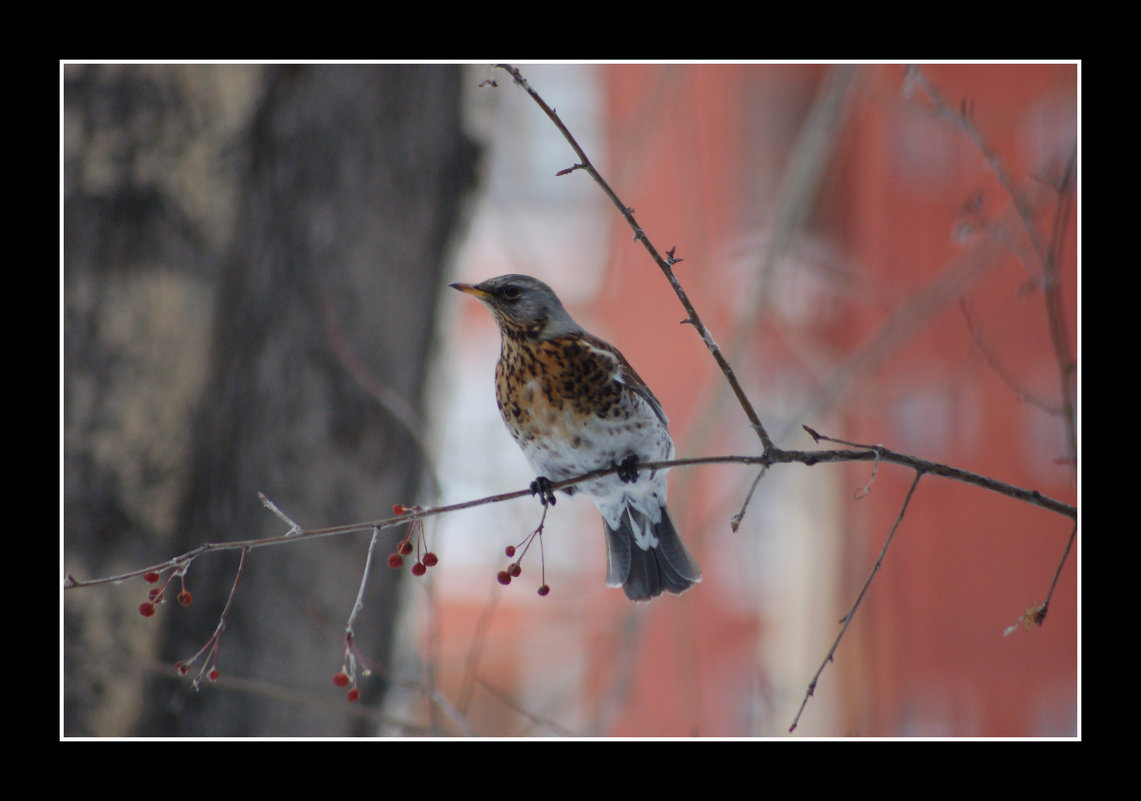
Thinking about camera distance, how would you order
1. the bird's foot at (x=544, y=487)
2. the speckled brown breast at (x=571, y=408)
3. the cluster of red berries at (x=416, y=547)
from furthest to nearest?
the speckled brown breast at (x=571, y=408) < the bird's foot at (x=544, y=487) < the cluster of red berries at (x=416, y=547)

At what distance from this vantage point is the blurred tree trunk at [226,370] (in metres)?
2.61

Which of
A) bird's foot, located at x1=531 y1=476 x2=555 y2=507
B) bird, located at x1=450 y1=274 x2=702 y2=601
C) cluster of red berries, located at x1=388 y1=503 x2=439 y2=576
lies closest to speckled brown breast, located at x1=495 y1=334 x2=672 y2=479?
bird, located at x1=450 y1=274 x2=702 y2=601

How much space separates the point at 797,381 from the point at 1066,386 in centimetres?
594

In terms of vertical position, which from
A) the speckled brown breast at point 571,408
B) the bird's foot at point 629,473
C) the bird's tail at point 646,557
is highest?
the speckled brown breast at point 571,408

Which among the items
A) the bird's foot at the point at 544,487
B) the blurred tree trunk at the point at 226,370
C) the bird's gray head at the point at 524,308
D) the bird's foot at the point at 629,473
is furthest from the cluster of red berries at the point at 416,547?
the blurred tree trunk at the point at 226,370

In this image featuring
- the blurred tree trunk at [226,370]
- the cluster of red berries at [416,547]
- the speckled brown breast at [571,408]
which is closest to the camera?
the cluster of red berries at [416,547]

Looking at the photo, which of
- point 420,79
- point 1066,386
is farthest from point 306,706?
point 1066,386

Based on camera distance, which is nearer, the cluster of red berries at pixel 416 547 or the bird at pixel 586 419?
the cluster of red berries at pixel 416 547

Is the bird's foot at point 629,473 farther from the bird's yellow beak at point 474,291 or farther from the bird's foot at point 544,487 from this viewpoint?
the bird's yellow beak at point 474,291

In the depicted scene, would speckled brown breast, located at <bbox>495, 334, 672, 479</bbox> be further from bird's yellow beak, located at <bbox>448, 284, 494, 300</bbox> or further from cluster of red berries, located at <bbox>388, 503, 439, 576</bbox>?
cluster of red berries, located at <bbox>388, 503, 439, 576</bbox>

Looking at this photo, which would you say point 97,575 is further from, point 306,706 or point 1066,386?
point 1066,386

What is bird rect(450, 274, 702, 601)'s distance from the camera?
208cm

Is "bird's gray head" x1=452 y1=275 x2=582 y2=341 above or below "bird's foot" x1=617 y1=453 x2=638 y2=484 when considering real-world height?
above

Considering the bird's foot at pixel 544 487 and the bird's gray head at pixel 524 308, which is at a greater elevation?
the bird's gray head at pixel 524 308
